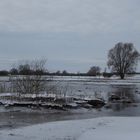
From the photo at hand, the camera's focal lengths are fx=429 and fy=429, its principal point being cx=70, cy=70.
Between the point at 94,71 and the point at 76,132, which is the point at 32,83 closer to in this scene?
the point at 76,132

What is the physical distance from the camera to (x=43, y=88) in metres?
38.8

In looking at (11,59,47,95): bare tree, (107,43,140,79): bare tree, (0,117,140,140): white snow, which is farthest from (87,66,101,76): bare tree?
(0,117,140,140): white snow

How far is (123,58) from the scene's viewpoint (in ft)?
420

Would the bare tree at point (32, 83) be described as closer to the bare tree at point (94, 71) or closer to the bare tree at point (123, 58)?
the bare tree at point (123, 58)

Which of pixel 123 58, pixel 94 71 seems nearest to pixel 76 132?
pixel 123 58

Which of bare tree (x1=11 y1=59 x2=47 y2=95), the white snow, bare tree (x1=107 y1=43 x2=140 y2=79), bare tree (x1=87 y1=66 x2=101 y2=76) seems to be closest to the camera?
the white snow

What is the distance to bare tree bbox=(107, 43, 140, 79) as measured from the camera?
420 feet

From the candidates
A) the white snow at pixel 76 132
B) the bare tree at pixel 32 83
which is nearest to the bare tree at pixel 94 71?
the bare tree at pixel 32 83

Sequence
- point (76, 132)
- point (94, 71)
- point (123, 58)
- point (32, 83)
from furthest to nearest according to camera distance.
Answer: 1. point (94, 71)
2. point (123, 58)
3. point (32, 83)
4. point (76, 132)

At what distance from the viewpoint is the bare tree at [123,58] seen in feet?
420

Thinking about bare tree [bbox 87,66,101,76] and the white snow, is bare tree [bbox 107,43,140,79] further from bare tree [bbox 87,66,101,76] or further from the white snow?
the white snow

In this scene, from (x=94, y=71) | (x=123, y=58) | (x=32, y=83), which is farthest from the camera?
(x=94, y=71)

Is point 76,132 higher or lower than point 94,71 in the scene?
lower

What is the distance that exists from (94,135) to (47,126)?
12.6ft
